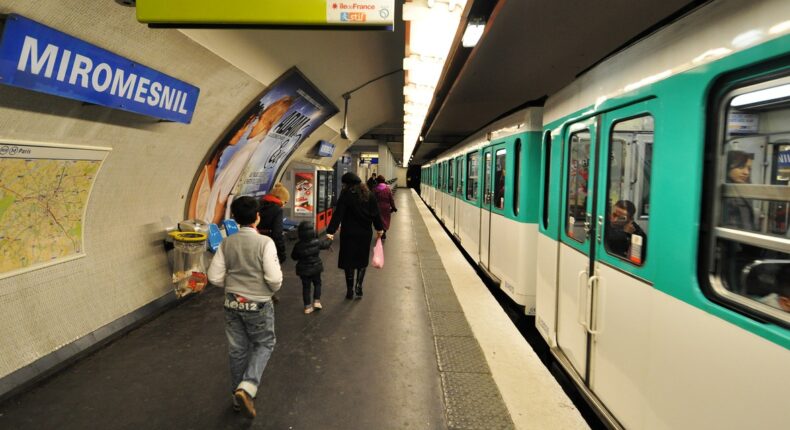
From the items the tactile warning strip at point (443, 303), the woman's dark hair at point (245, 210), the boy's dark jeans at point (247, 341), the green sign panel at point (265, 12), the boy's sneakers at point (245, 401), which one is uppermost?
the green sign panel at point (265, 12)

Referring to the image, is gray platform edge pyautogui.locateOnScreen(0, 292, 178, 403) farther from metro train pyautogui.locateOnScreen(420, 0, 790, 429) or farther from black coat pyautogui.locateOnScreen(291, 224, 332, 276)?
metro train pyautogui.locateOnScreen(420, 0, 790, 429)

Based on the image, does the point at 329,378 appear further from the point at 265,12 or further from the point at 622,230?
the point at 265,12

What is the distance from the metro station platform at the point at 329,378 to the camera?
2668mm

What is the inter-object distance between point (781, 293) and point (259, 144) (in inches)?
265

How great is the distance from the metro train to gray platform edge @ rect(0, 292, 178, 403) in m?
3.91

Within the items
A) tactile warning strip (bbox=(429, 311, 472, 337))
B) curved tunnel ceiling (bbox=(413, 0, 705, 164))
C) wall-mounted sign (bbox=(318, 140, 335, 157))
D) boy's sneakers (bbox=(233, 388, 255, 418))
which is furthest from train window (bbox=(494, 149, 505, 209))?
wall-mounted sign (bbox=(318, 140, 335, 157))

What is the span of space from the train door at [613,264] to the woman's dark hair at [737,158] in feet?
1.89

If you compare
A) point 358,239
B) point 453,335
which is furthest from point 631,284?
point 358,239

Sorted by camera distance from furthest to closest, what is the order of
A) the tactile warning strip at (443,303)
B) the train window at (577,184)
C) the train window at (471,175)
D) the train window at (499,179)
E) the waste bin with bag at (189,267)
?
1. the train window at (471,175)
2. the train window at (499,179)
3. the waste bin with bag at (189,267)
4. the tactile warning strip at (443,303)
5. the train window at (577,184)

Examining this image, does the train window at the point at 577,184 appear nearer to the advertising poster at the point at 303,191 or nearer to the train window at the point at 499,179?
the train window at the point at 499,179

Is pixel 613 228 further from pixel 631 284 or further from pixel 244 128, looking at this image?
pixel 244 128

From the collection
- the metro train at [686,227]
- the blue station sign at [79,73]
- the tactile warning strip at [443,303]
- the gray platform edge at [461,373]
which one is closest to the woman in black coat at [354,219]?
the tactile warning strip at [443,303]

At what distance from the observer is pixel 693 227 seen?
1.80 m

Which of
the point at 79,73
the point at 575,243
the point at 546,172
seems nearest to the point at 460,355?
the point at 575,243
